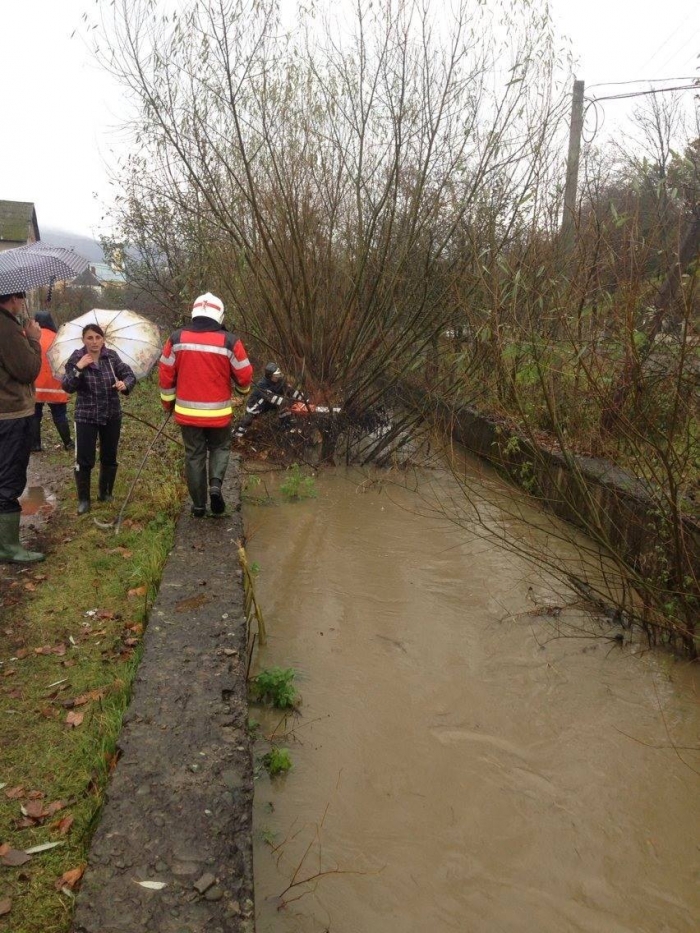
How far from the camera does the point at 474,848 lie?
348 cm

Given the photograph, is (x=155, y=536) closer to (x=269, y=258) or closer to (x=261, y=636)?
(x=261, y=636)

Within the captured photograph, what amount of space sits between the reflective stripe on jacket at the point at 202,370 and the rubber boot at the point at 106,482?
1272 millimetres

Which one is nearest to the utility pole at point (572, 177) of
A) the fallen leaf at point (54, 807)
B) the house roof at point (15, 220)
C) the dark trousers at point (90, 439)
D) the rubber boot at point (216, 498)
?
the rubber boot at point (216, 498)

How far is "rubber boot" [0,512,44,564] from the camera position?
17.5ft

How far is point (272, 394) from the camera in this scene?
9938mm

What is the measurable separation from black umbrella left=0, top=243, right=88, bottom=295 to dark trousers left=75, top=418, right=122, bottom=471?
1.37 metres

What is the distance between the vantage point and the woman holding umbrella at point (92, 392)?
244 inches

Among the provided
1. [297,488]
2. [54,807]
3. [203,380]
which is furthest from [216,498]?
[54,807]

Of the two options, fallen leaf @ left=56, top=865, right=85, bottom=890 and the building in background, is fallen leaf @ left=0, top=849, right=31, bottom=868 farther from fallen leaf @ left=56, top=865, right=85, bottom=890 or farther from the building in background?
the building in background

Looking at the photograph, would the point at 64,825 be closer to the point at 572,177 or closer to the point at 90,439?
the point at 90,439

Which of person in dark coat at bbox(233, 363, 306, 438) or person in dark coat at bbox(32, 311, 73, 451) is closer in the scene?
person in dark coat at bbox(32, 311, 73, 451)

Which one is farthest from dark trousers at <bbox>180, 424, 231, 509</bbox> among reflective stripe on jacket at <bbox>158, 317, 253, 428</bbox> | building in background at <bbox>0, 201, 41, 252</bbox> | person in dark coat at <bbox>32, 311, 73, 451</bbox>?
building in background at <bbox>0, 201, 41, 252</bbox>

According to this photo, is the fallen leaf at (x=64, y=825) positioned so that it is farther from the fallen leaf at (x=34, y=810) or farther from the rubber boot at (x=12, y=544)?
the rubber boot at (x=12, y=544)

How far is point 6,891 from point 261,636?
104 inches
